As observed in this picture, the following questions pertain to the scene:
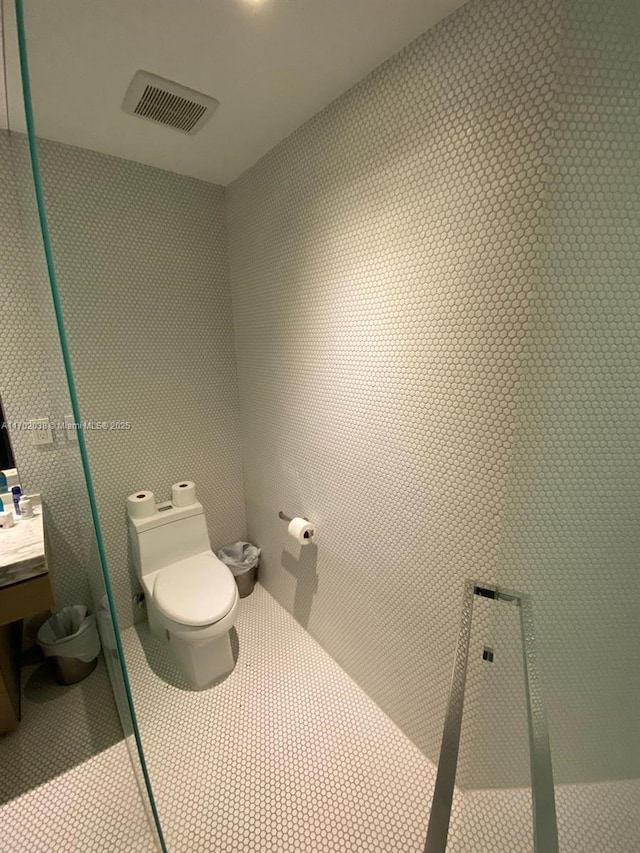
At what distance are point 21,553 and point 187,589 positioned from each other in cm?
67

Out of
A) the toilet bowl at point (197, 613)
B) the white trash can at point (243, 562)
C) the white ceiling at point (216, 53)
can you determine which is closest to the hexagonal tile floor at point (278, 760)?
the toilet bowl at point (197, 613)

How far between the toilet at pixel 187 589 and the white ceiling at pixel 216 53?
1.69 m

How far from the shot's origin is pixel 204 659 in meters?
1.58

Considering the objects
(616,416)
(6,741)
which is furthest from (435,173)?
(6,741)

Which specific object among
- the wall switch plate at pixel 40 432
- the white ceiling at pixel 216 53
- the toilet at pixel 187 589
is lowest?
the toilet at pixel 187 589

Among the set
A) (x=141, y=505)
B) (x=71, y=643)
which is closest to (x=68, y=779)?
(x=71, y=643)

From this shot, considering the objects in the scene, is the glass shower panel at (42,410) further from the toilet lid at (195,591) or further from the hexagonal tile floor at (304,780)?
the toilet lid at (195,591)

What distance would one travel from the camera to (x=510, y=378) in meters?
0.89

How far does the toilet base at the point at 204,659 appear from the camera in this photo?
61.3 inches

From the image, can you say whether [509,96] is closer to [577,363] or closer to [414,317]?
[414,317]

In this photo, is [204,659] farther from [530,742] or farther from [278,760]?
[530,742]

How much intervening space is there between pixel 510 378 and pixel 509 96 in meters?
0.64

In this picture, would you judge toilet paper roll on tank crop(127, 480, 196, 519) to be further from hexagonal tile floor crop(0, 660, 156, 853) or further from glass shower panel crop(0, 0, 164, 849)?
hexagonal tile floor crop(0, 660, 156, 853)

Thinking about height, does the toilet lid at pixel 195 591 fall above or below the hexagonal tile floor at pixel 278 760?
above
